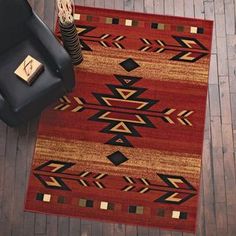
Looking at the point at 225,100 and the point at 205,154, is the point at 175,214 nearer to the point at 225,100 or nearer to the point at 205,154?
the point at 205,154

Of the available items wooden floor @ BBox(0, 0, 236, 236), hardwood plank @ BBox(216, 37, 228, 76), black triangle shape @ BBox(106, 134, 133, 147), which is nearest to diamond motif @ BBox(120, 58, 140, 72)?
wooden floor @ BBox(0, 0, 236, 236)

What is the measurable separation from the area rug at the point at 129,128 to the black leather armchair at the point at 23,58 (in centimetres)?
41

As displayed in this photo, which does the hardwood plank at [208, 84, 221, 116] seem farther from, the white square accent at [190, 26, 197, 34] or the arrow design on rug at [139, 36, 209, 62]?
the white square accent at [190, 26, 197, 34]

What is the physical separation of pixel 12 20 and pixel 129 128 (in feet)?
4.64

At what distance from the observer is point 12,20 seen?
3729mm

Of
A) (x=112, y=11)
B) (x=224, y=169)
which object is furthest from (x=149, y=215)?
(x=112, y=11)

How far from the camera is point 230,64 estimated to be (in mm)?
4297

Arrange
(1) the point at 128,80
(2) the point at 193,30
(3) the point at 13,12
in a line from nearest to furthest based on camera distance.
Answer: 1. (3) the point at 13,12
2. (1) the point at 128,80
3. (2) the point at 193,30

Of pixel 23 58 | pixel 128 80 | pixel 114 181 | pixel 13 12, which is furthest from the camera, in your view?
pixel 128 80

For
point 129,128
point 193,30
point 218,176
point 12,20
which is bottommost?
point 218,176

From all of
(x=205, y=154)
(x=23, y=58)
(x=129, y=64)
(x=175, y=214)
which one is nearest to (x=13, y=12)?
(x=23, y=58)

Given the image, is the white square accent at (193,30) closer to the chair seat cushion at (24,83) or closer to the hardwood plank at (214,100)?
the hardwood plank at (214,100)

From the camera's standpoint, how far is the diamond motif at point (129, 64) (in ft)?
14.1

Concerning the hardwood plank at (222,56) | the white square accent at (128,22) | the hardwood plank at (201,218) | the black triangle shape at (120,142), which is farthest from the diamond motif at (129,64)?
the hardwood plank at (201,218)
